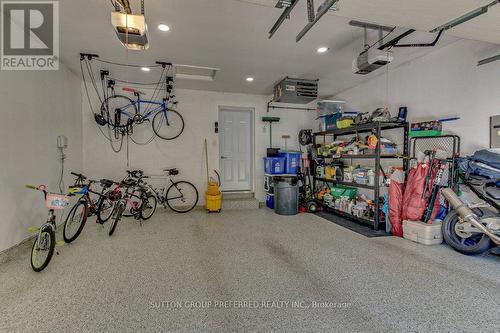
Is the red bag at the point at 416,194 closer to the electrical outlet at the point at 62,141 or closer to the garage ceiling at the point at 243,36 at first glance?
the garage ceiling at the point at 243,36

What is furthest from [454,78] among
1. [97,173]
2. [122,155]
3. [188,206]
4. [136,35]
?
[97,173]

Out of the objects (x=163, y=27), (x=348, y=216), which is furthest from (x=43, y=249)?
(x=348, y=216)

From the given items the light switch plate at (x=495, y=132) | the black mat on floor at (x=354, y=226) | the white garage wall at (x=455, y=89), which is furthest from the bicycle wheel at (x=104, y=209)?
the light switch plate at (x=495, y=132)

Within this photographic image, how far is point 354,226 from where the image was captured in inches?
159

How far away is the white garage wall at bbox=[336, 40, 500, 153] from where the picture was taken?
295 cm

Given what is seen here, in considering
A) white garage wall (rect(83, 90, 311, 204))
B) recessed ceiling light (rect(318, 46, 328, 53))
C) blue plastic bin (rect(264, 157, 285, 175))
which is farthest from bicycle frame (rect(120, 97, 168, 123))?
recessed ceiling light (rect(318, 46, 328, 53))

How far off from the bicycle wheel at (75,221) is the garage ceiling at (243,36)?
86.6 inches

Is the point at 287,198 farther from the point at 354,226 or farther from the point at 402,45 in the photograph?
the point at 402,45

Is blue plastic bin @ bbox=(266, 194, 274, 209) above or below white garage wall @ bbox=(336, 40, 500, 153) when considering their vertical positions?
below

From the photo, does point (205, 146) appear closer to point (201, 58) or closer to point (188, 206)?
point (188, 206)

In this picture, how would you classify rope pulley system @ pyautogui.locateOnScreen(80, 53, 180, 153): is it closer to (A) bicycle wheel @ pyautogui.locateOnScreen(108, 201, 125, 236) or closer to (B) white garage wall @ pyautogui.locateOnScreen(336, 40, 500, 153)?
(A) bicycle wheel @ pyautogui.locateOnScreen(108, 201, 125, 236)

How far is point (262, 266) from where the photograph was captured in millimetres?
2520

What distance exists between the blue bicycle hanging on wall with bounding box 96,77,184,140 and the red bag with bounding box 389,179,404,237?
4.24m

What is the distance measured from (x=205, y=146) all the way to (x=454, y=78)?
177 inches
